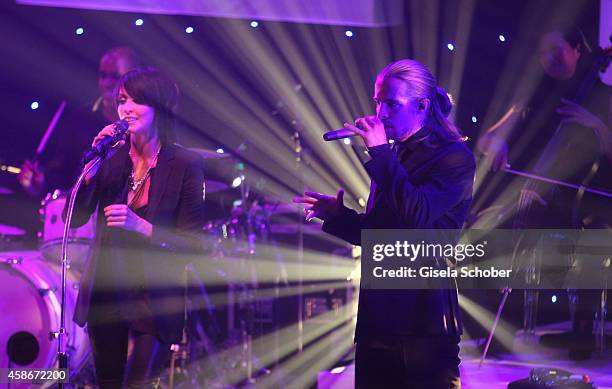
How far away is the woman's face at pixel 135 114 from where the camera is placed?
Result: 269cm

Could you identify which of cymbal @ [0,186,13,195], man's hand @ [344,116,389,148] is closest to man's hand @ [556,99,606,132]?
man's hand @ [344,116,389,148]

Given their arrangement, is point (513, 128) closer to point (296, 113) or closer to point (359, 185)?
point (359, 185)

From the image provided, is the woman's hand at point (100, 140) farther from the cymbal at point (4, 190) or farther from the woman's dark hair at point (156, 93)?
the cymbal at point (4, 190)

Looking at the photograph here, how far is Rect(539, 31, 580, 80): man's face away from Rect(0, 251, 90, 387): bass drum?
337 cm

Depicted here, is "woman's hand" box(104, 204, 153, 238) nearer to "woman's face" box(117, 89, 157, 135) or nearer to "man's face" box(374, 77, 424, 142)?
"woman's face" box(117, 89, 157, 135)

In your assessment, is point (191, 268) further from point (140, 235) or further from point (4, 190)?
point (140, 235)

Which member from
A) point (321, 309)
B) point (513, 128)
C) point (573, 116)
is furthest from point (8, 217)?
point (573, 116)

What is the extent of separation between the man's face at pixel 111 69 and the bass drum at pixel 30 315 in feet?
4.69

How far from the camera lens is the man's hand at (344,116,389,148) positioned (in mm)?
2027

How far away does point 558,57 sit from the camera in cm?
518

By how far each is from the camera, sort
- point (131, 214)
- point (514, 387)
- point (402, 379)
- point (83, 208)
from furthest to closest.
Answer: point (514, 387)
point (83, 208)
point (131, 214)
point (402, 379)

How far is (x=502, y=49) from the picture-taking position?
522cm

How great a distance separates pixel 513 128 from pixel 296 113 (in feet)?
5.02

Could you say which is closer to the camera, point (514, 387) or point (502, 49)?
point (514, 387)
